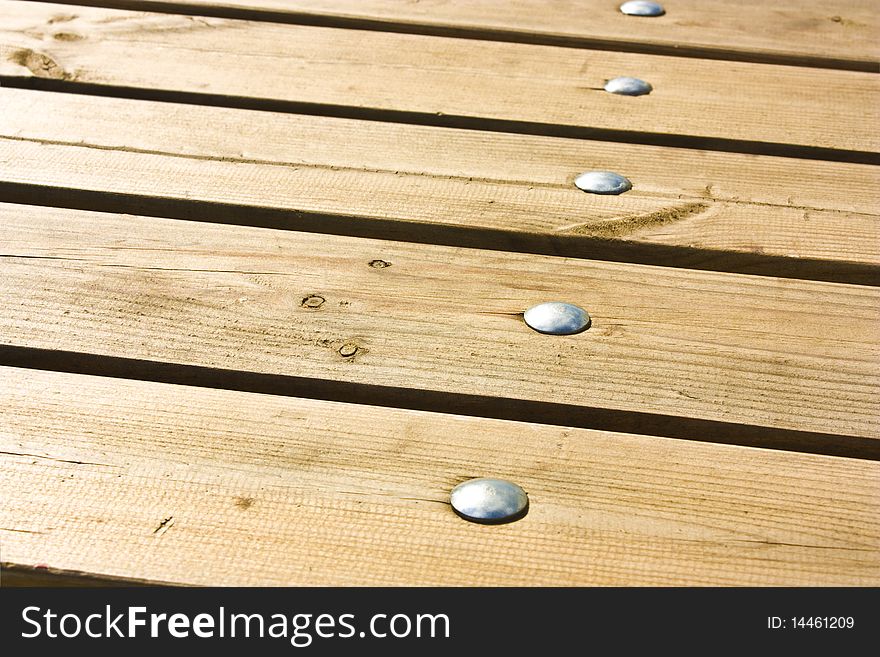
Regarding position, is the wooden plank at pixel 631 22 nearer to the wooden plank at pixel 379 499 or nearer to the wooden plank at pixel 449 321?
the wooden plank at pixel 449 321

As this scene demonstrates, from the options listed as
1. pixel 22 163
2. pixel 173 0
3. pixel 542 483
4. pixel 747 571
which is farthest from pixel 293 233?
pixel 173 0

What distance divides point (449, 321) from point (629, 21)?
3.36ft

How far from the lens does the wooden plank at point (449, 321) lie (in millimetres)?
1033

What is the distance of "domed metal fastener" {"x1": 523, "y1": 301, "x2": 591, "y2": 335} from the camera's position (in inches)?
44.0

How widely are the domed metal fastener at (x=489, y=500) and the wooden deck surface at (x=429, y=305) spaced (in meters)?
0.01

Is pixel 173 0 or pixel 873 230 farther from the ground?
pixel 173 0

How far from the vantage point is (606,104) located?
64.1 inches

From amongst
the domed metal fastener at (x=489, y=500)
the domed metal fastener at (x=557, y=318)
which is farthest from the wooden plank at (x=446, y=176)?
the domed metal fastener at (x=489, y=500)

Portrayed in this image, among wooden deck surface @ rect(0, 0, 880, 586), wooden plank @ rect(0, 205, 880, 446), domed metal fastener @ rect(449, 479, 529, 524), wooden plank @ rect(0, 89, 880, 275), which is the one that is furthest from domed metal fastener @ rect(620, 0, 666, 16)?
domed metal fastener @ rect(449, 479, 529, 524)

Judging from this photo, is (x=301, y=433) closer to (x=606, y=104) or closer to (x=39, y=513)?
(x=39, y=513)

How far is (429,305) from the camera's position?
1157 millimetres

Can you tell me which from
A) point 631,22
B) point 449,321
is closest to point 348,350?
point 449,321

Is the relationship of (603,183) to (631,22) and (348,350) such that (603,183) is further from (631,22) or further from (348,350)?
(631,22)

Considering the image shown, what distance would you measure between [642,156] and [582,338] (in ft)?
1.51
